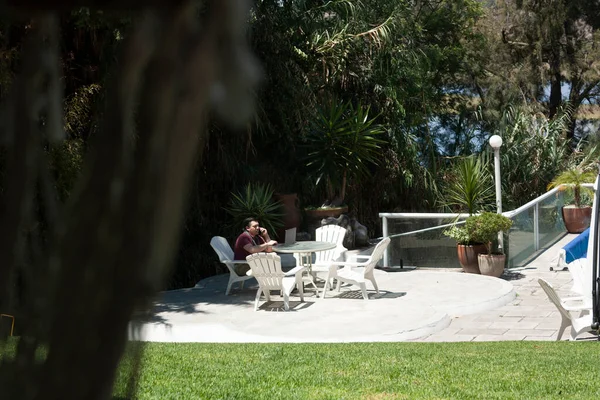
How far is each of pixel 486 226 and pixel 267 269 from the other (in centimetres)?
493

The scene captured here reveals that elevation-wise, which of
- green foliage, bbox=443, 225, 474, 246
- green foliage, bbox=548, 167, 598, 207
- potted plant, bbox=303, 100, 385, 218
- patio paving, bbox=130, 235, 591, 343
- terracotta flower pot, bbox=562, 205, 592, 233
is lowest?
patio paving, bbox=130, 235, 591, 343

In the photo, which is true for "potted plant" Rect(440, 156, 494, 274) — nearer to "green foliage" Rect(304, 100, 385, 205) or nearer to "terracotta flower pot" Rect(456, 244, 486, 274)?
"terracotta flower pot" Rect(456, 244, 486, 274)

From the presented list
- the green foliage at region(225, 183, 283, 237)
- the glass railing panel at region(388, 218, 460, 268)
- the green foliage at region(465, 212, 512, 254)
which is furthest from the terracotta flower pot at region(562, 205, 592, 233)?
the green foliage at region(225, 183, 283, 237)

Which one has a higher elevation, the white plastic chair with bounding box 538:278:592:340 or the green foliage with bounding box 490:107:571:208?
the green foliage with bounding box 490:107:571:208

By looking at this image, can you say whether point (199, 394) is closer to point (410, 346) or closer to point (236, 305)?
point (410, 346)

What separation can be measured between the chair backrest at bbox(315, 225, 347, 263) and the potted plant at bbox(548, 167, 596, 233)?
25.9 ft

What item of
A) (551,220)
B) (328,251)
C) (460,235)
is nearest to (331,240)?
(328,251)

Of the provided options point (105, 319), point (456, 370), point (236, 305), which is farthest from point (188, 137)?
point (236, 305)

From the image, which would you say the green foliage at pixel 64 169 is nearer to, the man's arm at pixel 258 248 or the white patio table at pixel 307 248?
the man's arm at pixel 258 248

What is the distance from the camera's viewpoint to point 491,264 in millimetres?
14523

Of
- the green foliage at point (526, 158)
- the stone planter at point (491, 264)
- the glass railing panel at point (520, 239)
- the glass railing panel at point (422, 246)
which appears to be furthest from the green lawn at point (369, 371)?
the green foliage at point (526, 158)

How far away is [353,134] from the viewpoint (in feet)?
58.7

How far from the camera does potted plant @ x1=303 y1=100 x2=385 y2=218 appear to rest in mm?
17812

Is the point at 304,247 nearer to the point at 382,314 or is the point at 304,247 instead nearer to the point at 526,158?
the point at 382,314
